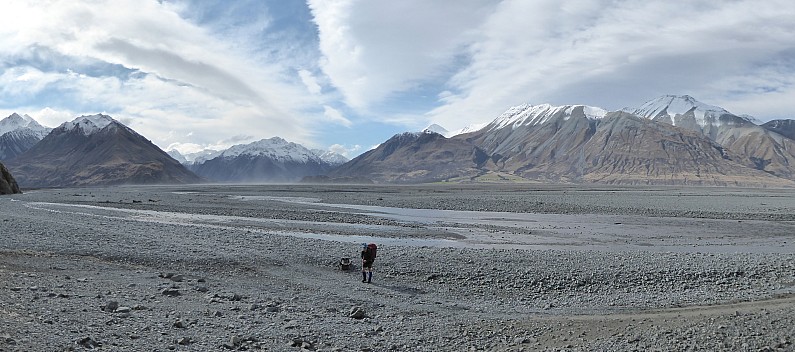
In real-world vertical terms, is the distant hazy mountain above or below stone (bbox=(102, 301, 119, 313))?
above

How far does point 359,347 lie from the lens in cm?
1270

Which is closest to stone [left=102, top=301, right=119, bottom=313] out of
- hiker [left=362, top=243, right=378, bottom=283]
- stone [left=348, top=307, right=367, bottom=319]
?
stone [left=348, top=307, right=367, bottom=319]

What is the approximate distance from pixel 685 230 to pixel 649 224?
466 cm

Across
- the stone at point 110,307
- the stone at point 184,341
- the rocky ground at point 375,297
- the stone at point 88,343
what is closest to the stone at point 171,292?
the rocky ground at point 375,297

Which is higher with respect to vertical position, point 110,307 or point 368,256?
point 368,256

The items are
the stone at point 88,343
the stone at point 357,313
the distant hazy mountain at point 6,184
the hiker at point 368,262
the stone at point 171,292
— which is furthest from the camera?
the distant hazy mountain at point 6,184

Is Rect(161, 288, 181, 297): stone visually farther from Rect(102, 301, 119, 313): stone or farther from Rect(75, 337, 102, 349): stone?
Rect(75, 337, 102, 349): stone

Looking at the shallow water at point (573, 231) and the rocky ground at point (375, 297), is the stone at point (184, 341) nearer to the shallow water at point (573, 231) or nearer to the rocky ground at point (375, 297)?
the rocky ground at point (375, 297)

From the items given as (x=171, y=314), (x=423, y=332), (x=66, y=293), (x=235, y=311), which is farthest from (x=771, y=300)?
(x=66, y=293)

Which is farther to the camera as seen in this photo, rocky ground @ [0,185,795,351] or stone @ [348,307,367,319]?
stone @ [348,307,367,319]

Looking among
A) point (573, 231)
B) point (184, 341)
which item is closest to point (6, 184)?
point (573, 231)

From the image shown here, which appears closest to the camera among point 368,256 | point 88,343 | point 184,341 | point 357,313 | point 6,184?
point 88,343

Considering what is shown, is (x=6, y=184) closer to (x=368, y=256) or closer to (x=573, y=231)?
(x=573, y=231)

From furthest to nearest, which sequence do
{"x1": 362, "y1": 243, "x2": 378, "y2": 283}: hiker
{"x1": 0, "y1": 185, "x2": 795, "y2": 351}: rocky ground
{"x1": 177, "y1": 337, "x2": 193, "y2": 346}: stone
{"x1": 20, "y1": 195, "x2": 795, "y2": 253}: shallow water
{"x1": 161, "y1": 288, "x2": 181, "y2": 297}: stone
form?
{"x1": 20, "y1": 195, "x2": 795, "y2": 253}: shallow water → {"x1": 362, "y1": 243, "x2": 378, "y2": 283}: hiker → {"x1": 161, "y1": 288, "x2": 181, "y2": 297}: stone → {"x1": 0, "y1": 185, "x2": 795, "y2": 351}: rocky ground → {"x1": 177, "y1": 337, "x2": 193, "y2": 346}: stone
